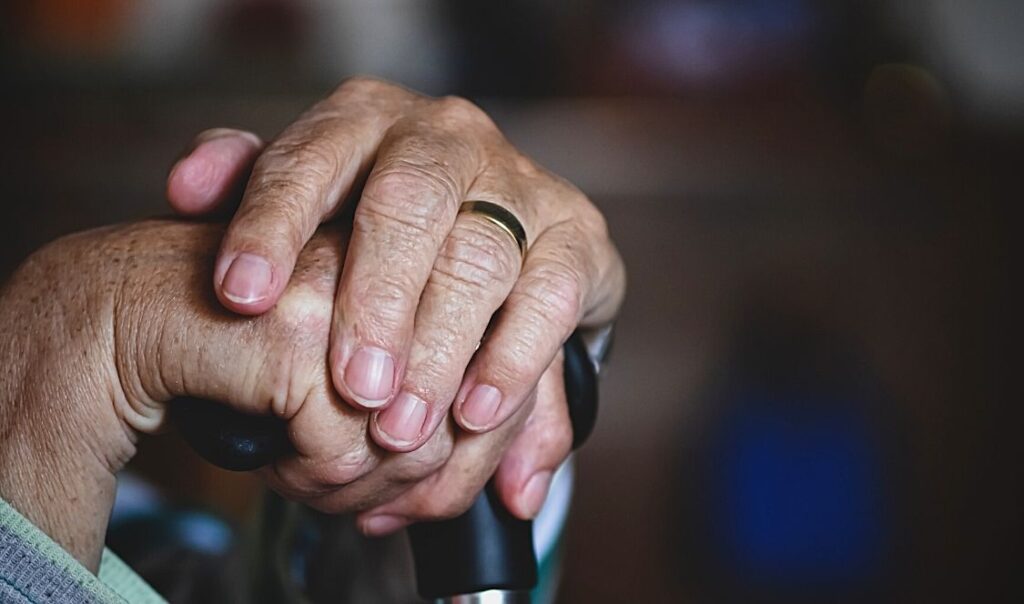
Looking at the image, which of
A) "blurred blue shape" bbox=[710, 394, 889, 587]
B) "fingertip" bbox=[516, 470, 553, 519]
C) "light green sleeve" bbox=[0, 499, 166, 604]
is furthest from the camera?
"blurred blue shape" bbox=[710, 394, 889, 587]

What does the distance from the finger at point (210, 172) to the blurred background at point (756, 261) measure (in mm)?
1434

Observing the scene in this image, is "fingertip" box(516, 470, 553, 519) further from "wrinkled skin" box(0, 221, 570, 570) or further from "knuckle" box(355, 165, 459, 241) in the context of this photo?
"knuckle" box(355, 165, 459, 241)

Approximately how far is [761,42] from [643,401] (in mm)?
741

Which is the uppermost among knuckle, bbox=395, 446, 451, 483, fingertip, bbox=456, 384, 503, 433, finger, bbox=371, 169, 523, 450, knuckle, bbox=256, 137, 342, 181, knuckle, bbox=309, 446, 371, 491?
knuckle, bbox=256, 137, 342, 181

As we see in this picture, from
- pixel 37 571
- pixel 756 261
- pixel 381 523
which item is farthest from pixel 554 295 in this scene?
pixel 756 261

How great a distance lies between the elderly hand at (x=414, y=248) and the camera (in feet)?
1.47

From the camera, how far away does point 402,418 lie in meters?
0.45

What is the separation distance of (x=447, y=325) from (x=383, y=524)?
13 centimetres

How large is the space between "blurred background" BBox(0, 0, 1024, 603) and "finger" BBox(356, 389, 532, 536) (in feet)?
4.90

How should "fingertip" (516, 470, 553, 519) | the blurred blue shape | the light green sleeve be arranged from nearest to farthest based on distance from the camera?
the light green sleeve → "fingertip" (516, 470, 553, 519) → the blurred blue shape

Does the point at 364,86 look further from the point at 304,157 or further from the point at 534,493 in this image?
the point at 534,493

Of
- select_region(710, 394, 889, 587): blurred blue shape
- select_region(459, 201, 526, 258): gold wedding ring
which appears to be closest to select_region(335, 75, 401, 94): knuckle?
select_region(459, 201, 526, 258): gold wedding ring

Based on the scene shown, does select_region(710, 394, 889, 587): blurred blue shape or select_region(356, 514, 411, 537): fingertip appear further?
select_region(710, 394, 889, 587): blurred blue shape

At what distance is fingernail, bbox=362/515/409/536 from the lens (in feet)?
1.75
